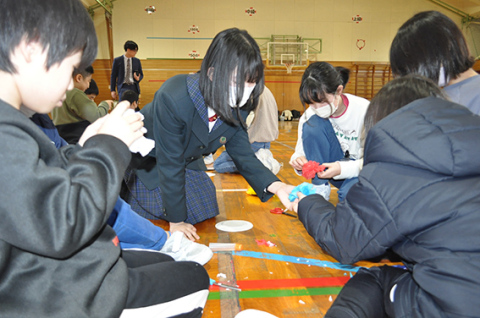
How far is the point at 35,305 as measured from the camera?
646mm

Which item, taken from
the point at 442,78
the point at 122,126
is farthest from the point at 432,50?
the point at 122,126

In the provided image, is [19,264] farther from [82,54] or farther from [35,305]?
[82,54]

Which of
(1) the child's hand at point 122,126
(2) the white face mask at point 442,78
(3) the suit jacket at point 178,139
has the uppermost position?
(2) the white face mask at point 442,78

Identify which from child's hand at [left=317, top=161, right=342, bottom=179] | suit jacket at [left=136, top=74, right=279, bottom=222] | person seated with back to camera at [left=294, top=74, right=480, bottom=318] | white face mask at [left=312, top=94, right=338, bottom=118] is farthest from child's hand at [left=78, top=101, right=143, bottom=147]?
white face mask at [left=312, top=94, right=338, bottom=118]

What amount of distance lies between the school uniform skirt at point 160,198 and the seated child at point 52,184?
50.1 inches

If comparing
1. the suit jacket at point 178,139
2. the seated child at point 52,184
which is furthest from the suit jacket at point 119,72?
the seated child at point 52,184

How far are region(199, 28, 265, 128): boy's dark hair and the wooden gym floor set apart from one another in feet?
2.18

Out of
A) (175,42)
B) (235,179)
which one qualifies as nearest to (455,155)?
(235,179)

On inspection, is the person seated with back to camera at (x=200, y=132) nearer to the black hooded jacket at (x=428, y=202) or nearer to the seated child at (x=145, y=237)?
the seated child at (x=145, y=237)

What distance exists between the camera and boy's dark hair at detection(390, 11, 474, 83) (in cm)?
127

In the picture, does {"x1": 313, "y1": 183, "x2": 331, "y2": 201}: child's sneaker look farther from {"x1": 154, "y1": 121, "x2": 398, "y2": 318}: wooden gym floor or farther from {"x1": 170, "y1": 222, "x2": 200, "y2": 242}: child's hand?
{"x1": 170, "y1": 222, "x2": 200, "y2": 242}: child's hand

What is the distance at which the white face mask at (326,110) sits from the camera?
214 cm

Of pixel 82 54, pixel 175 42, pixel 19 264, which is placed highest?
pixel 175 42

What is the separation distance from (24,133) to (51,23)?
22 centimetres
